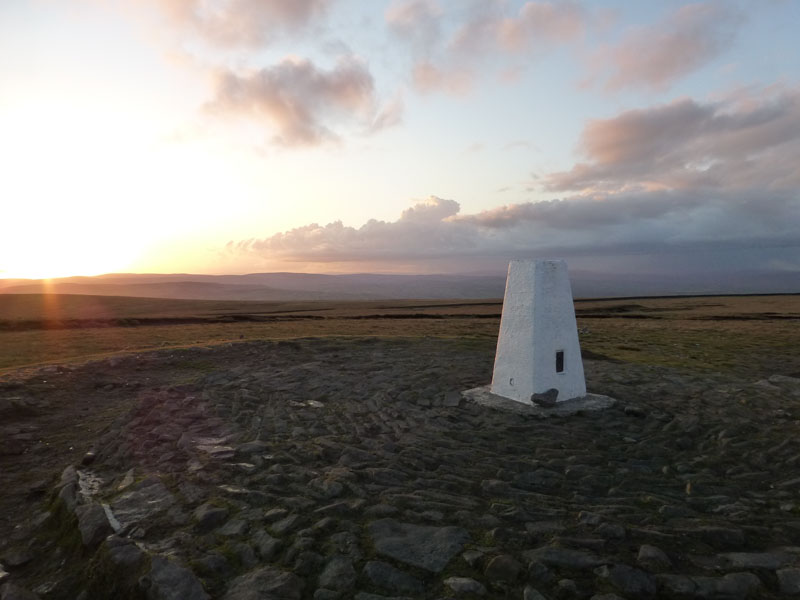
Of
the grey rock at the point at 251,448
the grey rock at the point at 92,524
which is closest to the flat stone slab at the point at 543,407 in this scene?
the grey rock at the point at 251,448

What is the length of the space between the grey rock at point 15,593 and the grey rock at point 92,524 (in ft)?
2.68

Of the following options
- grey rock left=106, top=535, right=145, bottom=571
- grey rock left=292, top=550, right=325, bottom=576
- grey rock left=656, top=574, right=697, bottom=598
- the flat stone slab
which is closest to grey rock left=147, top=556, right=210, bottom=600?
grey rock left=106, top=535, right=145, bottom=571

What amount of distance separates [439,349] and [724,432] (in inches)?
490

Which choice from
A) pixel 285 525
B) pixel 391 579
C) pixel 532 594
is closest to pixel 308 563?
pixel 285 525

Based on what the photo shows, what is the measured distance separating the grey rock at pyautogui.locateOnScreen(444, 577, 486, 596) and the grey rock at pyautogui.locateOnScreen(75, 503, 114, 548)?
475cm

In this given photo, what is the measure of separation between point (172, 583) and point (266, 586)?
1115 millimetres

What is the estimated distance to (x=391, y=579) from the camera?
5.40 metres

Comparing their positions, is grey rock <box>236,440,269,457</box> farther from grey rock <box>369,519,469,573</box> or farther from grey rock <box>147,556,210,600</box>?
grey rock <box>369,519,469,573</box>

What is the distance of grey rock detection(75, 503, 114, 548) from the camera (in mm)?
6359

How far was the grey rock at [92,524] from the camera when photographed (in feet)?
20.9

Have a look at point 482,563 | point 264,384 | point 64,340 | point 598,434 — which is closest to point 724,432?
point 598,434

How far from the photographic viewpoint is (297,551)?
583cm

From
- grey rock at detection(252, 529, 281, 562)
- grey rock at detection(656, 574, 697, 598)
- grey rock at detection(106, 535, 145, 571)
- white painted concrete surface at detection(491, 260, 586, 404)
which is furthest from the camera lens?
white painted concrete surface at detection(491, 260, 586, 404)

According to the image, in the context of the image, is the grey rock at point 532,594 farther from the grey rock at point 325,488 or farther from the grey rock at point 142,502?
the grey rock at point 142,502
